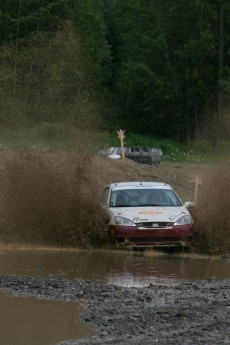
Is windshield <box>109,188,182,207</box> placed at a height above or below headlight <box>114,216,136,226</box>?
above

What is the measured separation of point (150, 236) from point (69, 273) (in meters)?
3.60

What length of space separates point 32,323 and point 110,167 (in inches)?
895

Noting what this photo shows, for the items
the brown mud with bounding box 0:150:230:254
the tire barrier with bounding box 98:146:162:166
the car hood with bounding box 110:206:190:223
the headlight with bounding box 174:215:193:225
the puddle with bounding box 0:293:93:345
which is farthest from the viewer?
the tire barrier with bounding box 98:146:162:166

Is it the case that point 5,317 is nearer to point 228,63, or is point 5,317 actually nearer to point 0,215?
point 0,215

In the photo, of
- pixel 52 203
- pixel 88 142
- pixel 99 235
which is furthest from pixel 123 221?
pixel 88 142

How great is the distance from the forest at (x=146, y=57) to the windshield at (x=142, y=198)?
28.5m

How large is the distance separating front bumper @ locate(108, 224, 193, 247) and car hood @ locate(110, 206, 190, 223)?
223 millimetres

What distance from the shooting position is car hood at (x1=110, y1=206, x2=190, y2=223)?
2022 cm

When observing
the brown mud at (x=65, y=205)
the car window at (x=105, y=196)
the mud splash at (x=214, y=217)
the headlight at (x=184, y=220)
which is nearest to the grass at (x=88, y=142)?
the brown mud at (x=65, y=205)

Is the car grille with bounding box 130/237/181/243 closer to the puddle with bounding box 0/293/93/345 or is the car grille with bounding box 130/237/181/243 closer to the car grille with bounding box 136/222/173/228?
the car grille with bounding box 136/222/173/228

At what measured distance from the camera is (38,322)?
11500 millimetres

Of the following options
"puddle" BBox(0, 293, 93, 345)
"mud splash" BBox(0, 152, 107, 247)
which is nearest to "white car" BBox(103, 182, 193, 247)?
"mud splash" BBox(0, 152, 107, 247)

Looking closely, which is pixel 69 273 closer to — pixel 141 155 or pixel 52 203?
pixel 52 203

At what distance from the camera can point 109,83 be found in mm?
67312
